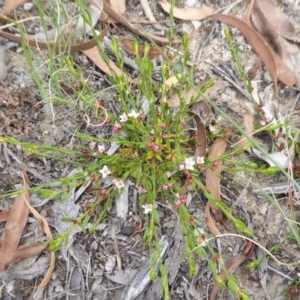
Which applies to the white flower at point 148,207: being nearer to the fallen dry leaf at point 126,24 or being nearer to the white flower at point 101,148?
the white flower at point 101,148

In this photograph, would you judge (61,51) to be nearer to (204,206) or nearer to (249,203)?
(204,206)

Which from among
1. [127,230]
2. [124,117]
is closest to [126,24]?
[124,117]

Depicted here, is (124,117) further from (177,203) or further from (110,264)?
(110,264)

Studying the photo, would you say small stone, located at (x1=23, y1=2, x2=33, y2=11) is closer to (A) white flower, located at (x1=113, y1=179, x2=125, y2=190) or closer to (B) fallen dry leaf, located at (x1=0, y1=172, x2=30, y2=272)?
(B) fallen dry leaf, located at (x1=0, y1=172, x2=30, y2=272)

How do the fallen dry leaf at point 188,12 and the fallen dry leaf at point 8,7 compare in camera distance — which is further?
the fallen dry leaf at point 188,12

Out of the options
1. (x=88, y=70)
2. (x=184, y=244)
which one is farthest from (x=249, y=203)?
(x=88, y=70)

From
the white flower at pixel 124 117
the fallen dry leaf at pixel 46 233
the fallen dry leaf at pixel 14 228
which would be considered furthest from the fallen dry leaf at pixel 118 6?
the fallen dry leaf at pixel 46 233
